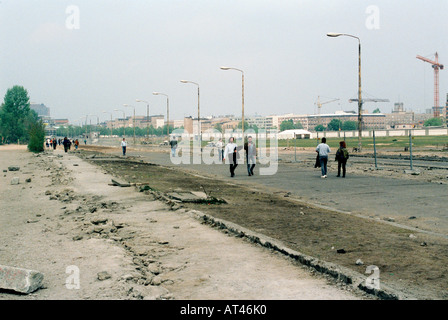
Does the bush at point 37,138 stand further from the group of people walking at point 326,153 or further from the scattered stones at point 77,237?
the scattered stones at point 77,237

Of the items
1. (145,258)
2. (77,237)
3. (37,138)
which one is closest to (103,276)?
(145,258)

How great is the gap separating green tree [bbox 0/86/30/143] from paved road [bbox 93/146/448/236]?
4064 inches

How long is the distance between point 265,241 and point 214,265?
1327mm

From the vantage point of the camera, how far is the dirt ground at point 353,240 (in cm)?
576

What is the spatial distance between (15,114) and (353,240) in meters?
126

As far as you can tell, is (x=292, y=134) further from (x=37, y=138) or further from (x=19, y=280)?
(x=19, y=280)

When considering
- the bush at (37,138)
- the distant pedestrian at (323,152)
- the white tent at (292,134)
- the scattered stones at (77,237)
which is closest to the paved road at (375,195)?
the distant pedestrian at (323,152)

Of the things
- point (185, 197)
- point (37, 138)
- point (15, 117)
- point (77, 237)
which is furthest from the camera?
point (15, 117)

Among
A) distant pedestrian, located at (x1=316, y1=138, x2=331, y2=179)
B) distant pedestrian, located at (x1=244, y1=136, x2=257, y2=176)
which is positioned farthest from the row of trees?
distant pedestrian, located at (x1=316, y1=138, x2=331, y2=179)

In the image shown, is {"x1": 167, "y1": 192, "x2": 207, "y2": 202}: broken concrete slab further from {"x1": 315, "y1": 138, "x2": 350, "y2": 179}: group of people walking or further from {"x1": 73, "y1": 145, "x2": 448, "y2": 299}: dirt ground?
{"x1": 315, "y1": 138, "x2": 350, "y2": 179}: group of people walking

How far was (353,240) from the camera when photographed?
7918 millimetres

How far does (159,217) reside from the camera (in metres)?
10.6
